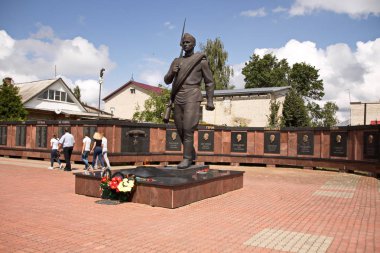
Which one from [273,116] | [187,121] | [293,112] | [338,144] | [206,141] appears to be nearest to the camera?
[187,121]

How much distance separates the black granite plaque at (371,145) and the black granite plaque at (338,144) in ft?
4.35

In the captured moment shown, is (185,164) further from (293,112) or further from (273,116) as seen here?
(293,112)

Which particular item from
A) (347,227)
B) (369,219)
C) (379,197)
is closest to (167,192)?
(347,227)

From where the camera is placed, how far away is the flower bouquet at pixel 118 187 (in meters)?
7.91

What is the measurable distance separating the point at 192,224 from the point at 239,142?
610 inches

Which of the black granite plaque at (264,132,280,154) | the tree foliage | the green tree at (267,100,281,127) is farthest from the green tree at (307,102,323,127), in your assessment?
the black granite plaque at (264,132,280,154)

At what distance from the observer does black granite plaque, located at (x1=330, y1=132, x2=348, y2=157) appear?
18469mm

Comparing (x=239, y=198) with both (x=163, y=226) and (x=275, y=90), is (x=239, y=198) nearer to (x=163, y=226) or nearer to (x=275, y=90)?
(x=163, y=226)

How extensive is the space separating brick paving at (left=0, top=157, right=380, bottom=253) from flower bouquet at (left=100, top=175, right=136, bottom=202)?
0.30 metres

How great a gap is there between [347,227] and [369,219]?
3.43 ft

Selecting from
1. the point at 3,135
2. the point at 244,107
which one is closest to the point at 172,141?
the point at 3,135

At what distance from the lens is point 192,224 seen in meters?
6.32

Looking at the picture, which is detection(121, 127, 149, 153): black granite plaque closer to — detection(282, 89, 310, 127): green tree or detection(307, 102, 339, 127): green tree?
detection(282, 89, 310, 127): green tree

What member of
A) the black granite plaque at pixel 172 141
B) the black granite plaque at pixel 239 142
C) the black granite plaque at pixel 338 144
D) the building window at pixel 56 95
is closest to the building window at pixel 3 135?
the black granite plaque at pixel 172 141
